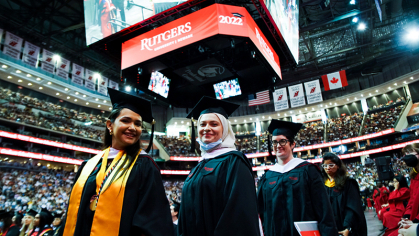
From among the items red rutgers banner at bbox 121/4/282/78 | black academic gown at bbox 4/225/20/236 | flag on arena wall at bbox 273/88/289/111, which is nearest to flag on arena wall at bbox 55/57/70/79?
red rutgers banner at bbox 121/4/282/78

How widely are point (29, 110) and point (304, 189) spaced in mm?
28858

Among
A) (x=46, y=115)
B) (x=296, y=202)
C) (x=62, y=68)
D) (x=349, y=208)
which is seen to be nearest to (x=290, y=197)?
(x=296, y=202)

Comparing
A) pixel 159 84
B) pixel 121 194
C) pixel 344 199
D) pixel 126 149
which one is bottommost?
pixel 344 199

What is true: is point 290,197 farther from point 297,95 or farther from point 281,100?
point 281,100

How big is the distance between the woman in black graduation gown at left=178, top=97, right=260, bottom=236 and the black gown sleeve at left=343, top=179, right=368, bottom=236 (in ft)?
6.93

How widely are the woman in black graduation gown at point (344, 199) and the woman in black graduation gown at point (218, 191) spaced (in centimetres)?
201

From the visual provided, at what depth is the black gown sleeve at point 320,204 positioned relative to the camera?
2496mm

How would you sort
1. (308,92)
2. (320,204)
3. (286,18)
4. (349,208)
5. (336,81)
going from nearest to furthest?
(320,204) → (349,208) → (286,18) → (308,92) → (336,81)

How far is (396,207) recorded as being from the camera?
4094 mm

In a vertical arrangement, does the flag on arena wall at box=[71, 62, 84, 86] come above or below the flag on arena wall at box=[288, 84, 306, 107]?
above

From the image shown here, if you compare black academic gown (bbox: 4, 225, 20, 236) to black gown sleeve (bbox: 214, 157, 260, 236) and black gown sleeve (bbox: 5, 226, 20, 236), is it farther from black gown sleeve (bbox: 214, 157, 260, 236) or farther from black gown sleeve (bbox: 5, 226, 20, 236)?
black gown sleeve (bbox: 214, 157, 260, 236)

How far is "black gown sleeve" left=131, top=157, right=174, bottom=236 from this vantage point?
5.31 ft

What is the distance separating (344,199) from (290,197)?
1.17m

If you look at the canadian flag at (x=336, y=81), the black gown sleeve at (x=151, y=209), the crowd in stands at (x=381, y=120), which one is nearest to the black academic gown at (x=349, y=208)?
the black gown sleeve at (x=151, y=209)
